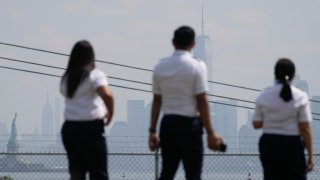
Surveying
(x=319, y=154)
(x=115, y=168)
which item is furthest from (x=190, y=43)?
(x=115, y=168)

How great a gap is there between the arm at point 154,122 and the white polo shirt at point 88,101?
16.4 inches

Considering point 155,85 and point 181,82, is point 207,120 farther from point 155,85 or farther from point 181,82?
point 155,85

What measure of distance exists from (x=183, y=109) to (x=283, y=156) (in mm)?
1083

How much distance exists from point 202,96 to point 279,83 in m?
0.93

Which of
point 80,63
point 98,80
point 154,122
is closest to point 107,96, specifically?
point 98,80

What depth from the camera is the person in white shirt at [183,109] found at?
25.6 ft

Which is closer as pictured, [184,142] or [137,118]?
[184,142]

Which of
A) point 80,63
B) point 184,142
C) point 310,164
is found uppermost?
point 80,63

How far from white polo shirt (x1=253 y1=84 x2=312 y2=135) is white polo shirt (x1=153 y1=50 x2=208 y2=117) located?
2.51 ft

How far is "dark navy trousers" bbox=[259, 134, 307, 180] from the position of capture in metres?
8.30

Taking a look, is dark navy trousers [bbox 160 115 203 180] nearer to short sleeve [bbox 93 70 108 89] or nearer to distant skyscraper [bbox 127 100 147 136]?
short sleeve [bbox 93 70 108 89]

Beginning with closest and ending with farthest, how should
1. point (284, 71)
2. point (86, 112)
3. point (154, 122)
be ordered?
point (86, 112) < point (154, 122) < point (284, 71)

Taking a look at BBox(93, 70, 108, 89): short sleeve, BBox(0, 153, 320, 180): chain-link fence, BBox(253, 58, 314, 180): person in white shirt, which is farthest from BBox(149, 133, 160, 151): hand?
BBox(0, 153, 320, 180): chain-link fence

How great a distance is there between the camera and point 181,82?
784 centimetres
